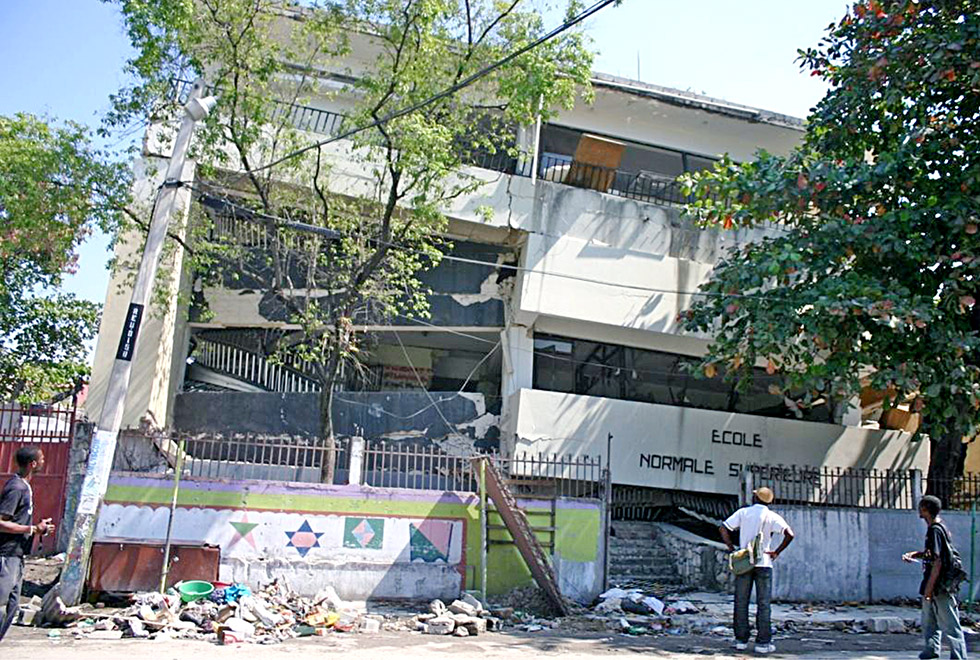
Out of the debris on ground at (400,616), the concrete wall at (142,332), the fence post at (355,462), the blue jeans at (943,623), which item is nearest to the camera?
the blue jeans at (943,623)

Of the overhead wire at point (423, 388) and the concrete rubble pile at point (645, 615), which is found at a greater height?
the overhead wire at point (423, 388)

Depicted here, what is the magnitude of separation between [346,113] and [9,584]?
8.46m

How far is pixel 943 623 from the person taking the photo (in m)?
7.76

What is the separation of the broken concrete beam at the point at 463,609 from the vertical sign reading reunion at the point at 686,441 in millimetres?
5214

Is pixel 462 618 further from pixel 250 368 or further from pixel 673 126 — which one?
pixel 673 126

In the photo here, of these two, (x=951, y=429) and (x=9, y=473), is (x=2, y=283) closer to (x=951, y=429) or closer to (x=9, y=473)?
(x=9, y=473)

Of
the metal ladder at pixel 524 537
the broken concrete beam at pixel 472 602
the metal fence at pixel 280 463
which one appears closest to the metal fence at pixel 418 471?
the metal fence at pixel 280 463

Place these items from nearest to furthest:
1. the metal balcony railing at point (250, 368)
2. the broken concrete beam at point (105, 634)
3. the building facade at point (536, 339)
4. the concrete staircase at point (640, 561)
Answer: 1. the broken concrete beam at point (105, 634)
2. the concrete staircase at point (640, 561)
3. the building facade at point (536, 339)
4. the metal balcony railing at point (250, 368)

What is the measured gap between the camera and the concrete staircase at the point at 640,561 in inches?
549

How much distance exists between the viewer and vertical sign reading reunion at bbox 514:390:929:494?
15375mm

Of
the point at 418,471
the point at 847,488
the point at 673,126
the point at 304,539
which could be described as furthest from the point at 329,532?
the point at 673,126

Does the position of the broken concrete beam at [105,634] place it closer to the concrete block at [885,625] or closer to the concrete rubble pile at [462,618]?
the concrete rubble pile at [462,618]

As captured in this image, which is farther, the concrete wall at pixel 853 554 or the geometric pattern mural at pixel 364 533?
the concrete wall at pixel 853 554

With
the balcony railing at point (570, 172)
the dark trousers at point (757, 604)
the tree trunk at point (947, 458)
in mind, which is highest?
the balcony railing at point (570, 172)
